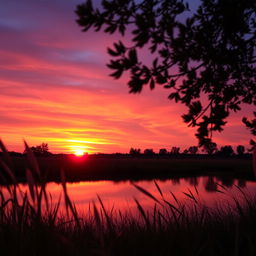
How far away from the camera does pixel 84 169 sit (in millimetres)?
32875

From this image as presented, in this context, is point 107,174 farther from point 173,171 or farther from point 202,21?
point 202,21

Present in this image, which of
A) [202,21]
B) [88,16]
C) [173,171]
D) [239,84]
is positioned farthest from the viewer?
→ [173,171]

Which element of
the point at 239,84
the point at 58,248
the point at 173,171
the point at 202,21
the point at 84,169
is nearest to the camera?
the point at 58,248

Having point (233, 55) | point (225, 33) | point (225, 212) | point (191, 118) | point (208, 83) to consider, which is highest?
point (225, 33)

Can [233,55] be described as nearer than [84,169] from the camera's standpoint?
Yes

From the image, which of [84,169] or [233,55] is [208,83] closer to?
[233,55]

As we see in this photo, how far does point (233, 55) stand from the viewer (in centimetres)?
545

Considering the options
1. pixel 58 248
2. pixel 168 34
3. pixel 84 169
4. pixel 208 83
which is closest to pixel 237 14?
pixel 208 83

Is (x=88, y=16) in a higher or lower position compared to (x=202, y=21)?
lower

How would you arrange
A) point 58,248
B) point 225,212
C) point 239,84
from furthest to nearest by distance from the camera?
point 239,84
point 225,212
point 58,248

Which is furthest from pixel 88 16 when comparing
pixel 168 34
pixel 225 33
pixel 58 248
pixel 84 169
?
pixel 84 169

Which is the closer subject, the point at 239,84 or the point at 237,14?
the point at 237,14

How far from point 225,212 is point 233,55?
2.44 m

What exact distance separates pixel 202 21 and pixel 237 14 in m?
0.57
